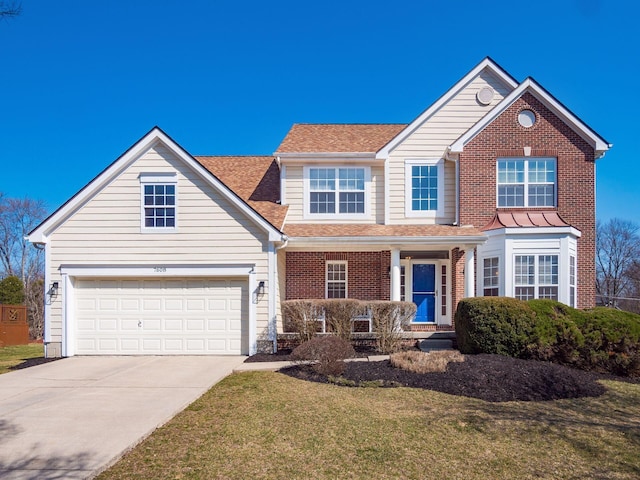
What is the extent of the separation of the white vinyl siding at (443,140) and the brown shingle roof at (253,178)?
12.5 feet

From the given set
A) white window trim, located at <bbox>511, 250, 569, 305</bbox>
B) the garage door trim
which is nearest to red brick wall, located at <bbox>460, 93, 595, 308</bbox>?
white window trim, located at <bbox>511, 250, 569, 305</bbox>

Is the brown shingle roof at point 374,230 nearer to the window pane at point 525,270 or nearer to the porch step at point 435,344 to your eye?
the window pane at point 525,270

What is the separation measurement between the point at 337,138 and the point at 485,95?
5.24 m

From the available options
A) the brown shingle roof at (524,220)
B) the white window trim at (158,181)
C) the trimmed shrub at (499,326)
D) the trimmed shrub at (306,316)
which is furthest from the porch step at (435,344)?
the white window trim at (158,181)

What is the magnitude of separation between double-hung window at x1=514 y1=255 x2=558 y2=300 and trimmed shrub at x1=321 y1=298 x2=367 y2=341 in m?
4.80

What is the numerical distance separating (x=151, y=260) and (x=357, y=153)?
7231 millimetres

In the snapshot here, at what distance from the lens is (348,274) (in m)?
15.6

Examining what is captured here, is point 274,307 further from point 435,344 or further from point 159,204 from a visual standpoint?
point 435,344

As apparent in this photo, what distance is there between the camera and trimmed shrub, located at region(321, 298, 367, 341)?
12672mm

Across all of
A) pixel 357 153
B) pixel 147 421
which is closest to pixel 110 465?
pixel 147 421

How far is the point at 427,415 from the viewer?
7.25 meters

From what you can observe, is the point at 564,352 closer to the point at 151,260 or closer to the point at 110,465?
the point at 110,465

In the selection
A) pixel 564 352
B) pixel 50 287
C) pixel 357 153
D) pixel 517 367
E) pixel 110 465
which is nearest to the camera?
pixel 110 465

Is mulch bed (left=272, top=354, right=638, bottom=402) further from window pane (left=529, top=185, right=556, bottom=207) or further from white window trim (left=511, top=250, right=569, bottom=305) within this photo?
window pane (left=529, top=185, right=556, bottom=207)
